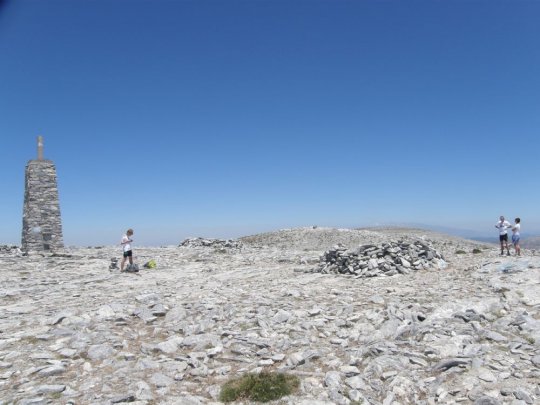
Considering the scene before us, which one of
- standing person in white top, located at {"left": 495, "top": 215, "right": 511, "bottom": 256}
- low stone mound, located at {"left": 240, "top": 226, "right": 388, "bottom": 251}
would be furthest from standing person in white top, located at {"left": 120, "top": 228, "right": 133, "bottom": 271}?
low stone mound, located at {"left": 240, "top": 226, "right": 388, "bottom": 251}

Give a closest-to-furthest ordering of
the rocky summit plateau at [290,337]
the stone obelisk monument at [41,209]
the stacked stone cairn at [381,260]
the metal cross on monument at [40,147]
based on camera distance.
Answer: the rocky summit plateau at [290,337] → the stacked stone cairn at [381,260] → the stone obelisk monument at [41,209] → the metal cross on monument at [40,147]

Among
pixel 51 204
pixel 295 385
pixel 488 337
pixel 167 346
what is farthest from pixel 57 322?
pixel 51 204

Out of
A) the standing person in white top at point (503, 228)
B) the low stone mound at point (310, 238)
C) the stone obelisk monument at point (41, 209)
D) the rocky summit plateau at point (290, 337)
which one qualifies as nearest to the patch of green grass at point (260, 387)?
the rocky summit plateau at point (290, 337)

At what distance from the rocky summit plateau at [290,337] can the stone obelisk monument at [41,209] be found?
15460 mm

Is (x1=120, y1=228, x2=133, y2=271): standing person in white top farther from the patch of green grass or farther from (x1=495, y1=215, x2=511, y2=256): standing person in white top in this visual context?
(x1=495, y1=215, x2=511, y2=256): standing person in white top

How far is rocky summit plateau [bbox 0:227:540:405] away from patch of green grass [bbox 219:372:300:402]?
0.68ft

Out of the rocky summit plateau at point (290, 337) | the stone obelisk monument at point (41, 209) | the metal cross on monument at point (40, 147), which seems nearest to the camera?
the rocky summit plateau at point (290, 337)

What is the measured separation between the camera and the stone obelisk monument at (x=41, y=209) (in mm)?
32500

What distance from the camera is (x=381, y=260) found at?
1883 cm

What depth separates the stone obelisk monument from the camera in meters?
32.5

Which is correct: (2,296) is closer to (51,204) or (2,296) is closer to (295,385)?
(295,385)

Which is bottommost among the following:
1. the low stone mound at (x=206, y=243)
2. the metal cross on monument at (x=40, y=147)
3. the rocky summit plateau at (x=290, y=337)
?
the rocky summit plateau at (x=290, y=337)

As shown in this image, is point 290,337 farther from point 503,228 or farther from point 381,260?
point 503,228

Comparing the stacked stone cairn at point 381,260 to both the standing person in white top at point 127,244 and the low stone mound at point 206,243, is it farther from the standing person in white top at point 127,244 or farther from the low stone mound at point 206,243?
the low stone mound at point 206,243
